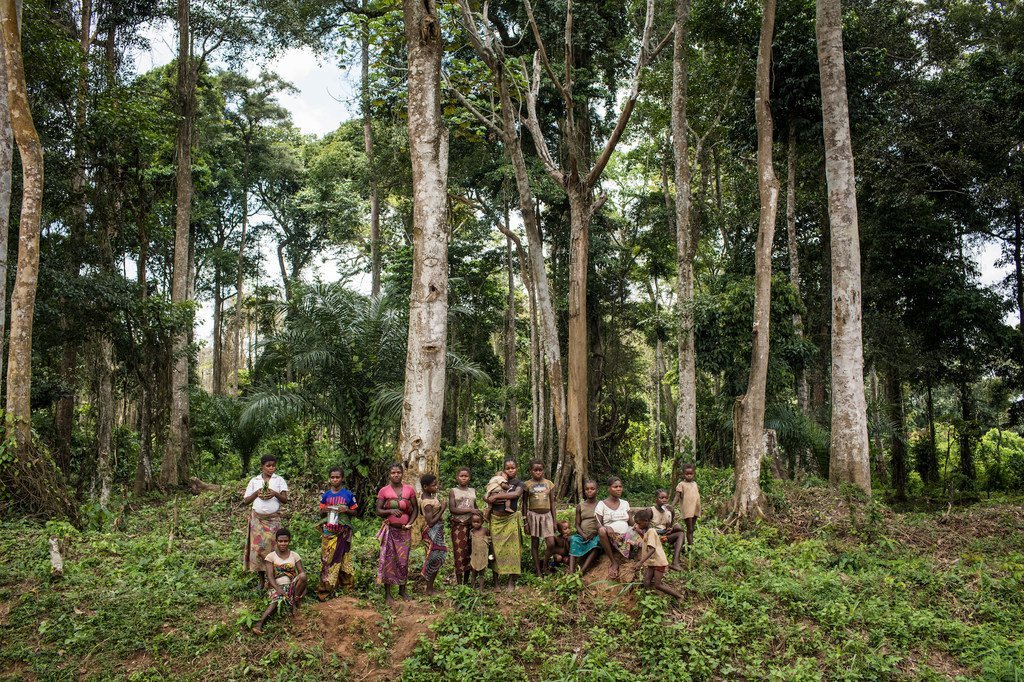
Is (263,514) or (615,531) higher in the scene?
(263,514)

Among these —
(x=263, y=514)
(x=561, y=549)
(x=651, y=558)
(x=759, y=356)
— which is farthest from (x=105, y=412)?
(x=759, y=356)

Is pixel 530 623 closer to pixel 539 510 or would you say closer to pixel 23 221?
pixel 539 510

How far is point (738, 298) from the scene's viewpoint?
550 inches

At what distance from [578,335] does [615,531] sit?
5.52 metres

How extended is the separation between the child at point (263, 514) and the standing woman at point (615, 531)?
3220 millimetres

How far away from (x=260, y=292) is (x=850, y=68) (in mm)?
18791

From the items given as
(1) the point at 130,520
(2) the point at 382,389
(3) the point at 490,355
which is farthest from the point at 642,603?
(3) the point at 490,355

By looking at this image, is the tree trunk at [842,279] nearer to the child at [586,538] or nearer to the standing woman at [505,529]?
the child at [586,538]

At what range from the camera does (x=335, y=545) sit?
21.4 ft

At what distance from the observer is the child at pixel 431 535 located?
6.67 metres

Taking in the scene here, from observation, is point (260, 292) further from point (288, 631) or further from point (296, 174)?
point (288, 631)

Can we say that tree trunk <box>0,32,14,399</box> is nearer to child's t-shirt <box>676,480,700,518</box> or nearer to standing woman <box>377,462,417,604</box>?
standing woman <box>377,462,417,604</box>

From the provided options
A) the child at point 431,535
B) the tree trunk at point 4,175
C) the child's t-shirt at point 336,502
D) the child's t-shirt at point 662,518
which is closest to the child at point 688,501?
the child's t-shirt at point 662,518

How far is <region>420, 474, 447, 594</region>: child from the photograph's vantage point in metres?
6.67
